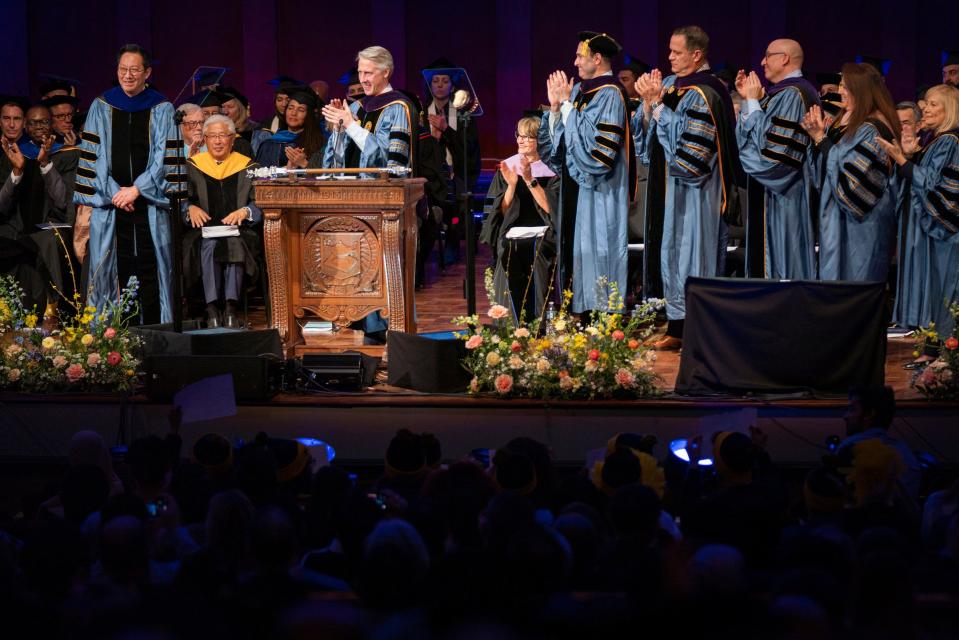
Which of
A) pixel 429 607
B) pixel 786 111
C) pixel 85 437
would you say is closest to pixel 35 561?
pixel 429 607

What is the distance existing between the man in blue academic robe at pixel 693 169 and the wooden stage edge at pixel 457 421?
5.84 ft

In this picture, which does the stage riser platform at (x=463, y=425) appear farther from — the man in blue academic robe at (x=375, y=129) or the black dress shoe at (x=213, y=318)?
the black dress shoe at (x=213, y=318)

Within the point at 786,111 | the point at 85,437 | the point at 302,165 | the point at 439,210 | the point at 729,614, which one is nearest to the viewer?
the point at 729,614

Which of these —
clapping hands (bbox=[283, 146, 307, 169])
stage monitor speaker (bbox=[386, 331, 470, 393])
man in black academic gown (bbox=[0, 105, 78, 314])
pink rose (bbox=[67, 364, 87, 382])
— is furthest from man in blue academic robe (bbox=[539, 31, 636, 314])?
man in black academic gown (bbox=[0, 105, 78, 314])

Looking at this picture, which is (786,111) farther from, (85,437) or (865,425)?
(85,437)

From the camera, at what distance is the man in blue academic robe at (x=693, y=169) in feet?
28.2

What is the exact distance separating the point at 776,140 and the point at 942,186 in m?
1.18

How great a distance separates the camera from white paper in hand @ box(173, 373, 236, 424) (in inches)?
241

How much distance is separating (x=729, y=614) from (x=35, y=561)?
1945mm

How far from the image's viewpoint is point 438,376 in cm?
711

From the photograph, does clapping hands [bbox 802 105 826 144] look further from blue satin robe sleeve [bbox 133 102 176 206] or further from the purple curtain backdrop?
the purple curtain backdrop

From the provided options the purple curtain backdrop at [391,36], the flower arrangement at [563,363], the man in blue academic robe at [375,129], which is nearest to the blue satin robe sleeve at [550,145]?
the man in blue academic robe at [375,129]

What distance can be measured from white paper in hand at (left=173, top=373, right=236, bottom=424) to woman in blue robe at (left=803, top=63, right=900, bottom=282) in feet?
14.4

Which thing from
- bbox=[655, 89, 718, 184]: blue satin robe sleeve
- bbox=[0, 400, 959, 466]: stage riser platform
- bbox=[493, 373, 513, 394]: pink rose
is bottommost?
bbox=[0, 400, 959, 466]: stage riser platform
